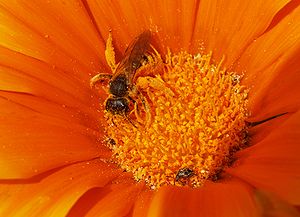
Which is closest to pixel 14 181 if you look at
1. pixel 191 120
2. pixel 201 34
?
pixel 191 120

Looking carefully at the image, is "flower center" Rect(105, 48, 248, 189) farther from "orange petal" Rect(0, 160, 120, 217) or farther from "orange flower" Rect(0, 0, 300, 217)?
"orange petal" Rect(0, 160, 120, 217)

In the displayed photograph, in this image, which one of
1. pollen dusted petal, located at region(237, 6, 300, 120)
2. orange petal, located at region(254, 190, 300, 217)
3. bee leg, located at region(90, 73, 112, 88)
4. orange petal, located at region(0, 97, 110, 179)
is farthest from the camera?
bee leg, located at region(90, 73, 112, 88)

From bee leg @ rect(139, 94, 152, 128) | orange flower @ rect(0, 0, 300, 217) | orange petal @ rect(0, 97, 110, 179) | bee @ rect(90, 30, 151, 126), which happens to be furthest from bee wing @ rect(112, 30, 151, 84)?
orange petal @ rect(0, 97, 110, 179)

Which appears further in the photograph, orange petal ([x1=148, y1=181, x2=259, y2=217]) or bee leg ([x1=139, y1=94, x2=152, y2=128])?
bee leg ([x1=139, y1=94, x2=152, y2=128])

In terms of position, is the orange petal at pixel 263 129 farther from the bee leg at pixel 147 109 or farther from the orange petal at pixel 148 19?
the orange petal at pixel 148 19

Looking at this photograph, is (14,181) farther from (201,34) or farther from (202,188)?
(201,34)

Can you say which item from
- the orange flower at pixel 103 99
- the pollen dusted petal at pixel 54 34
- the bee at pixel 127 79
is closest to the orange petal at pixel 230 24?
the orange flower at pixel 103 99
